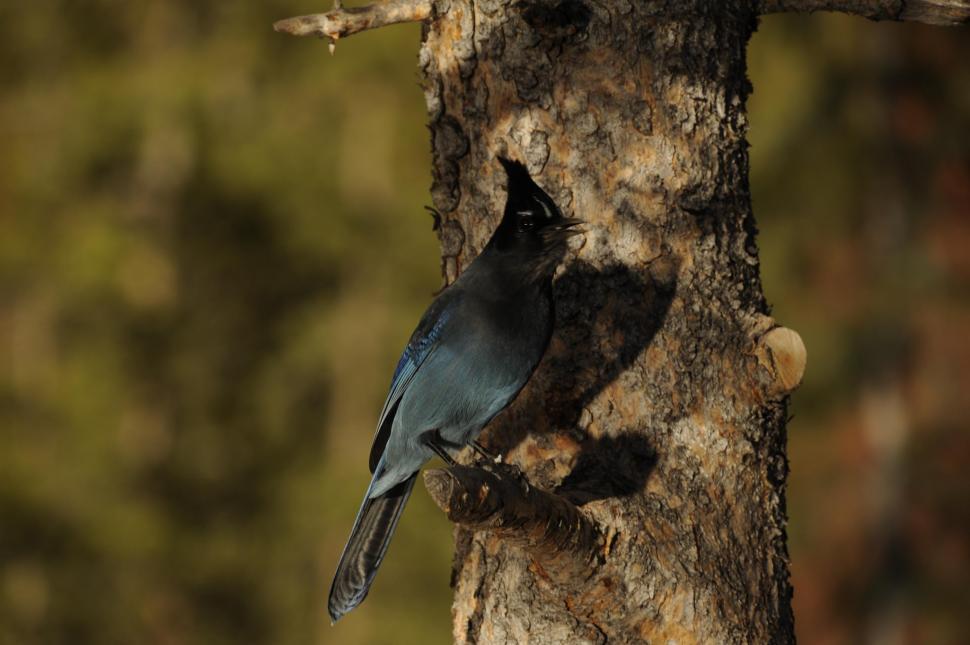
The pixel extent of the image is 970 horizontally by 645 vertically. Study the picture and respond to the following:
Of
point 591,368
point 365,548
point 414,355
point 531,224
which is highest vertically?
point 531,224

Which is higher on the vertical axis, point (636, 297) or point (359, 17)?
point (359, 17)

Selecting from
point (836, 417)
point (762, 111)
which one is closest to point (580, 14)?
point (762, 111)

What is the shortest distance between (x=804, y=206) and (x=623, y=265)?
1266cm

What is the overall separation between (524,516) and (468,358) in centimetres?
88

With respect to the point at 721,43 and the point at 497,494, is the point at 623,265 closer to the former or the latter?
the point at 721,43

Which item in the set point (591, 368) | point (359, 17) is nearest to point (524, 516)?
point (591, 368)

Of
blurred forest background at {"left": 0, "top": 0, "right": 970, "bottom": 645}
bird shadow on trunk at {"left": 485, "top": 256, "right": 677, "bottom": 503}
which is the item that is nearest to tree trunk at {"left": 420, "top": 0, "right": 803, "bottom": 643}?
bird shadow on trunk at {"left": 485, "top": 256, "right": 677, "bottom": 503}

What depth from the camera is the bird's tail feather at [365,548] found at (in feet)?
12.2

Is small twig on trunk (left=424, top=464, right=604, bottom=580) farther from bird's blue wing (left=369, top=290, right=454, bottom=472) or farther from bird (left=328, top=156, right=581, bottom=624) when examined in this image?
bird's blue wing (left=369, top=290, right=454, bottom=472)

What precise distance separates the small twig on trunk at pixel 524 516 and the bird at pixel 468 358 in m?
0.59

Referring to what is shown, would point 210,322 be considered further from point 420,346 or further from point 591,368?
point 591,368

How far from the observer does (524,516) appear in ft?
9.13

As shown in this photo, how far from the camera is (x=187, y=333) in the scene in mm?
11594

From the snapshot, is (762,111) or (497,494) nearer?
(497,494)
